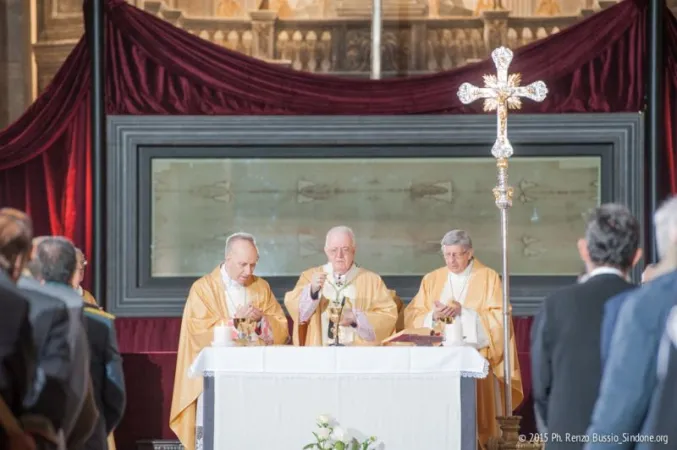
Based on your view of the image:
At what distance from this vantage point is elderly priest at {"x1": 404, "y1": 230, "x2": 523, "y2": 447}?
10.5 meters

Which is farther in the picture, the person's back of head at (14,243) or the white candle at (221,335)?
the white candle at (221,335)

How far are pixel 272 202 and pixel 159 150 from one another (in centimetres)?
103

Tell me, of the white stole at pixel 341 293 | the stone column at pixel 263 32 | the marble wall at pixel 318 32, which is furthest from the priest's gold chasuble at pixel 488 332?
the stone column at pixel 263 32

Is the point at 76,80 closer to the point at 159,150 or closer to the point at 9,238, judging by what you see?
the point at 159,150

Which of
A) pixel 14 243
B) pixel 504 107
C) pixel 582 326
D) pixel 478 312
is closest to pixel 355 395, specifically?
pixel 478 312

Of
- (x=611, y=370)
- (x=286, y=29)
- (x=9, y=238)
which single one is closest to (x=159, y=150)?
(x=286, y=29)

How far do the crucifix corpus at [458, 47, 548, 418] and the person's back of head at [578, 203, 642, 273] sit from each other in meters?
4.07

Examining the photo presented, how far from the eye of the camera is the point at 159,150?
12711 millimetres

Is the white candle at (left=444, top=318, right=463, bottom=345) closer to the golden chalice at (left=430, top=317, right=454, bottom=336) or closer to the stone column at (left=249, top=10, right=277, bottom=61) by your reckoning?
the golden chalice at (left=430, top=317, right=454, bottom=336)

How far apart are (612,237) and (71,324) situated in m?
2.10

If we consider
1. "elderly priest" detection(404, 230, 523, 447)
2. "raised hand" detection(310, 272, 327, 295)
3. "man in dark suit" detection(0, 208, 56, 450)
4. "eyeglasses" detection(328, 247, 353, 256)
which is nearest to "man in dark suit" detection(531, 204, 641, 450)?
"man in dark suit" detection(0, 208, 56, 450)

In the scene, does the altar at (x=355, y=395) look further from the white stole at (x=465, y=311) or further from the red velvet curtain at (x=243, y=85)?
the red velvet curtain at (x=243, y=85)

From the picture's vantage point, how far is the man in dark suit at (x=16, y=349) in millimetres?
5414

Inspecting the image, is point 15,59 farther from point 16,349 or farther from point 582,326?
point 582,326
